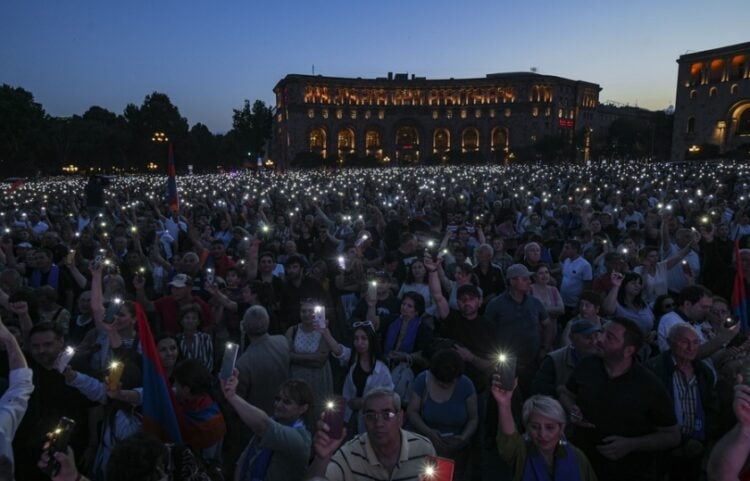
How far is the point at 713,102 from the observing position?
6769cm

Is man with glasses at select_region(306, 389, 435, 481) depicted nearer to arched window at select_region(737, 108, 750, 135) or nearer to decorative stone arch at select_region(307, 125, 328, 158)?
arched window at select_region(737, 108, 750, 135)

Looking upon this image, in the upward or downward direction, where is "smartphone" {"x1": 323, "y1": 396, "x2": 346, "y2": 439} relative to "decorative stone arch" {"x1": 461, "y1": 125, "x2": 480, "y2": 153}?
downward

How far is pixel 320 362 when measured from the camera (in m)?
5.10

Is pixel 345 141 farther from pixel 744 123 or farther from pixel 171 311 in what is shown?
pixel 171 311

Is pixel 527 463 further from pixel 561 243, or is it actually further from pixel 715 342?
pixel 561 243

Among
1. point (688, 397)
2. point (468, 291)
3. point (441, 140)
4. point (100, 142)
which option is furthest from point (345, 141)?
point (688, 397)

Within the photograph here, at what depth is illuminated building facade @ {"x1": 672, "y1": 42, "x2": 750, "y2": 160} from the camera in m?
65.6

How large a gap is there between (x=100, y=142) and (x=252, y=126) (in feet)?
131

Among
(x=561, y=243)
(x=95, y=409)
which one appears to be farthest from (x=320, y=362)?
(x=561, y=243)

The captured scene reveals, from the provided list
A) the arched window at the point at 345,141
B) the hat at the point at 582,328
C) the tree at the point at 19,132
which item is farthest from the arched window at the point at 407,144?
the hat at the point at 582,328

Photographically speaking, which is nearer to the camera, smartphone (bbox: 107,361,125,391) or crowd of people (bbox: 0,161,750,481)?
crowd of people (bbox: 0,161,750,481)

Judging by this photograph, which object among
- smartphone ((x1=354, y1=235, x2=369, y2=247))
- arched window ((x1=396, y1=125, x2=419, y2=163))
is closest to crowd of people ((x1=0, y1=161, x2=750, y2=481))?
smartphone ((x1=354, y1=235, x2=369, y2=247))

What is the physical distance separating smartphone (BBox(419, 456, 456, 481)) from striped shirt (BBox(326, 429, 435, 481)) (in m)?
0.24

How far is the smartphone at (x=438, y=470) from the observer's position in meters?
2.73
